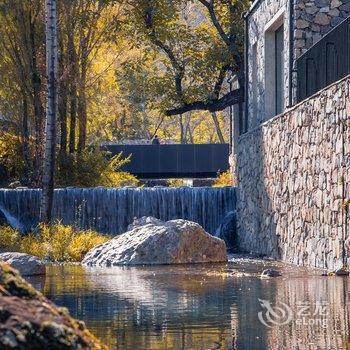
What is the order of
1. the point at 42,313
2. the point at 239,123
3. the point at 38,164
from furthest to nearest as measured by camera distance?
the point at 239,123 → the point at 38,164 → the point at 42,313

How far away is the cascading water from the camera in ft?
87.5

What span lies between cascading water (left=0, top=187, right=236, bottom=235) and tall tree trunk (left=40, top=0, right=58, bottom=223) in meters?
2.10

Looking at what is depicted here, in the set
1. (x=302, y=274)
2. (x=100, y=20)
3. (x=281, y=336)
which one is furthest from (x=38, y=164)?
(x=281, y=336)

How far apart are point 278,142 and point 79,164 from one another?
12.0 m

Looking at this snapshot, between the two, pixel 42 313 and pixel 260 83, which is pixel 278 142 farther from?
pixel 42 313

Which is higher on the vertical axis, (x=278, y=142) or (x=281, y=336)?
(x=278, y=142)

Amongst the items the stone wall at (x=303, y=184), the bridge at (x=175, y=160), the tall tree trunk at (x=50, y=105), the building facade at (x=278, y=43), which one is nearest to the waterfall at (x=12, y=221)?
the tall tree trunk at (x=50, y=105)

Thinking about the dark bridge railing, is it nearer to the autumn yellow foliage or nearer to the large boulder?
the large boulder

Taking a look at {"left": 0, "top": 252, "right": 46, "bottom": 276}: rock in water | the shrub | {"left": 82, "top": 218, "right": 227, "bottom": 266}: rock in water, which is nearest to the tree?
the shrub

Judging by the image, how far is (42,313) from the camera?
4.09 metres

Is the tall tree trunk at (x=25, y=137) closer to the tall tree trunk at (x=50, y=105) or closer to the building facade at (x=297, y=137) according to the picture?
the building facade at (x=297, y=137)

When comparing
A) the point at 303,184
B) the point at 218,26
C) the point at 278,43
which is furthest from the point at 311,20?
the point at 218,26

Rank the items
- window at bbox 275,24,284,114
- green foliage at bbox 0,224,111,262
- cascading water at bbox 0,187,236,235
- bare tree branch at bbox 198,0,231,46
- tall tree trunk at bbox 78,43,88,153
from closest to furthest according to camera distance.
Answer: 1. green foliage at bbox 0,224,111,262
2. window at bbox 275,24,284,114
3. cascading water at bbox 0,187,236,235
4. tall tree trunk at bbox 78,43,88,153
5. bare tree branch at bbox 198,0,231,46

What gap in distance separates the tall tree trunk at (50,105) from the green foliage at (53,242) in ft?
2.05
